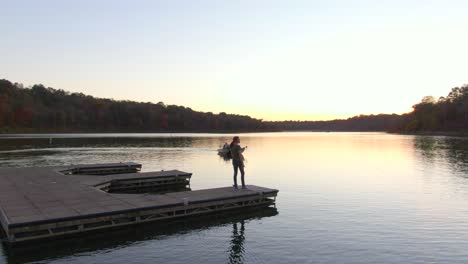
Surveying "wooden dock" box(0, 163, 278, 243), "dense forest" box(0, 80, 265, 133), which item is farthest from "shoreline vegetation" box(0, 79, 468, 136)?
"wooden dock" box(0, 163, 278, 243)

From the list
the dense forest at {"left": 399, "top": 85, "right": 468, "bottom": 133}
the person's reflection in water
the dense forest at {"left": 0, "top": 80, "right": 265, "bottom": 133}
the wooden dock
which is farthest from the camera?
the dense forest at {"left": 399, "top": 85, "right": 468, "bottom": 133}

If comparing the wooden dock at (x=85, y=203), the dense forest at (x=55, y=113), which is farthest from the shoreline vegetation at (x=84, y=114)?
the wooden dock at (x=85, y=203)

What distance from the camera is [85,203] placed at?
1830 centimetres

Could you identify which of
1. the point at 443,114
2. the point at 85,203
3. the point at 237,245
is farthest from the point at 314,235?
the point at 443,114

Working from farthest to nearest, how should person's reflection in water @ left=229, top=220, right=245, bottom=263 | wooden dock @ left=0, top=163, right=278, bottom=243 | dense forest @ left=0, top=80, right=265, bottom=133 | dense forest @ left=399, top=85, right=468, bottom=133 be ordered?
dense forest @ left=399, top=85, right=468, bottom=133 → dense forest @ left=0, top=80, right=265, bottom=133 → wooden dock @ left=0, top=163, right=278, bottom=243 → person's reflection in water @ left=229, top=220, right=245, bottom=263

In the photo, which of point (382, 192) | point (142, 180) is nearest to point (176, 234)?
point (142, 180)

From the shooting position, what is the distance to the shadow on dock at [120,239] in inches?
549

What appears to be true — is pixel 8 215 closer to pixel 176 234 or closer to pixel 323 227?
pixel 176 234

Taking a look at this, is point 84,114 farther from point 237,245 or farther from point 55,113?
point 237,245

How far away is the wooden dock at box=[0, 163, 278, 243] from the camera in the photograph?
1513 centimetres

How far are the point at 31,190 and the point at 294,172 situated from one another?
24114 mm

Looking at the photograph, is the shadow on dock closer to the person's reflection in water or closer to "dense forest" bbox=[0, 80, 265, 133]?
the person's reflection in water

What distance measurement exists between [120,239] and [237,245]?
4752mm

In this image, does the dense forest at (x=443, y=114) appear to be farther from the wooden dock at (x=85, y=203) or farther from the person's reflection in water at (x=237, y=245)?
the person's reflection in water at (x=237, y=245)
